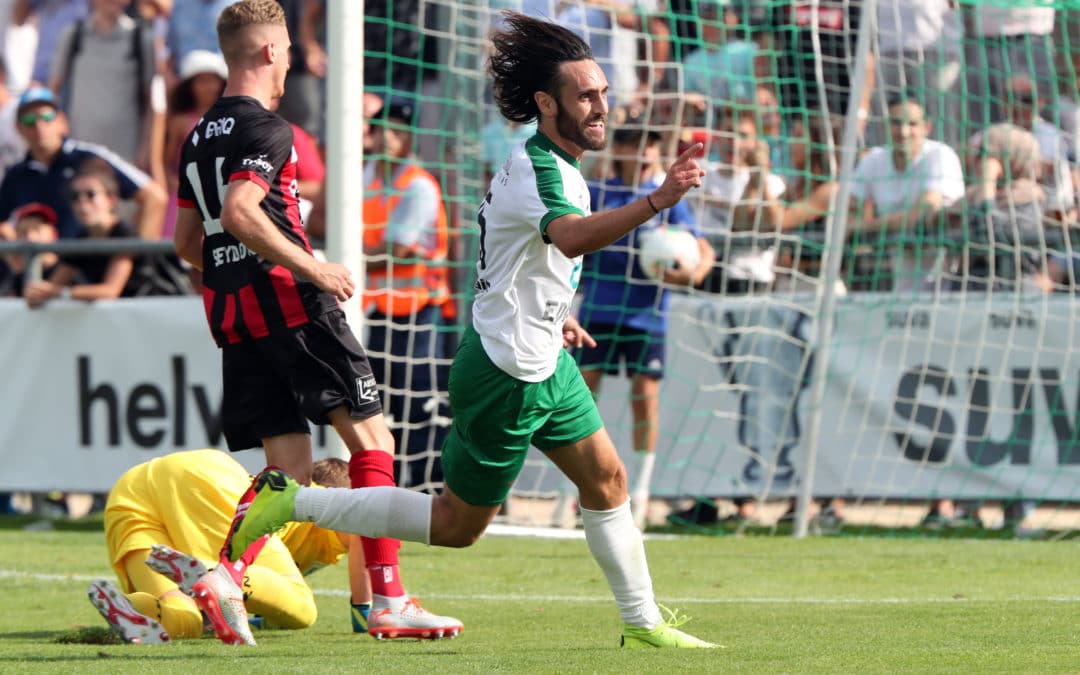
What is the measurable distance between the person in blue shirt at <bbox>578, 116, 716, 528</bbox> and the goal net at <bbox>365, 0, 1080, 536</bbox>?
0.03 metres

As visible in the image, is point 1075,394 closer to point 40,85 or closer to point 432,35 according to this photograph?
point 432,35

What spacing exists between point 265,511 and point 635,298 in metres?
5.15

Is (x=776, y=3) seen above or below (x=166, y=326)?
above

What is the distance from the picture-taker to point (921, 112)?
9914mm

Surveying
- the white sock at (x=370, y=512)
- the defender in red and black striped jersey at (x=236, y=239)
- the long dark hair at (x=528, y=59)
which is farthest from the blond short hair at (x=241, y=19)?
the white sock at (x=370, y=512)

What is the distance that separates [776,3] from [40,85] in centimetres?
645

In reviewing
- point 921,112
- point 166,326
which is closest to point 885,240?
point 921,112

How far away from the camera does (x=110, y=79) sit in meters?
12.5

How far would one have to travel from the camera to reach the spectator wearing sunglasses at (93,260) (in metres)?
10.5

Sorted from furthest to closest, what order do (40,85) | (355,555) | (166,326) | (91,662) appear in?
(40,85)
(166,326)
(355,555)
(91,662)

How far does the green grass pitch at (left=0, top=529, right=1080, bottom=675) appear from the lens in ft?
14.9

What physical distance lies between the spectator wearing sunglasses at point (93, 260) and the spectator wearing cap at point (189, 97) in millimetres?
623

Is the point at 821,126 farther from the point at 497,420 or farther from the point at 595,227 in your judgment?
the point at 595,227

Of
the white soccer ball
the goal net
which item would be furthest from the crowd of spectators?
the white soccer ball
